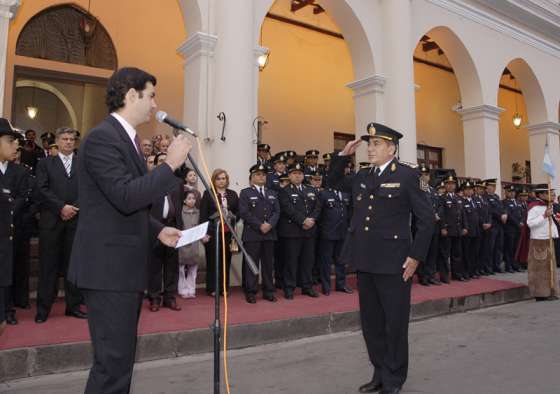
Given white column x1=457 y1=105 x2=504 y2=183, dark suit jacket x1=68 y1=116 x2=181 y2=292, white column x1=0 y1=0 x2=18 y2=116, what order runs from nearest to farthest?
1. dark suit jacket x1=68 y1=116 x2=181 y2=292
2. white column x1=0 y1=0 x2=18 y2=116
3. white column x1=457 y1=105 x2=504 y2=183

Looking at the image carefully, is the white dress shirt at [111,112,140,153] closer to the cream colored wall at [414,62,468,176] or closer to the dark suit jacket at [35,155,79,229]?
the dark suit jacket at [35,155,79,229]

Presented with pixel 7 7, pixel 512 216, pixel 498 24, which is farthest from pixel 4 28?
pixel 498 24

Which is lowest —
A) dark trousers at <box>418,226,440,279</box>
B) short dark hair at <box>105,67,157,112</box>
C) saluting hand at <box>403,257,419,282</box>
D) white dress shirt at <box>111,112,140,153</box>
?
dark trousers at <box>418,226,440,279</box>

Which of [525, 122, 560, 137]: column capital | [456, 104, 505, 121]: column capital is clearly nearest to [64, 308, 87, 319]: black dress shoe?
[456, 104, 505, 121]: column capital

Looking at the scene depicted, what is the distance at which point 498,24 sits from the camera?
496 inches

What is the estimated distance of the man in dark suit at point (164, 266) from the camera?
5.38m

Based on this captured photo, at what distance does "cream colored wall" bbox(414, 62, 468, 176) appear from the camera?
16.6 m

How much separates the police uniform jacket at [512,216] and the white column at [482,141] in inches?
50.5

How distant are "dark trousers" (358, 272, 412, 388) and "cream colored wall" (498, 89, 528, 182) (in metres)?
17.2

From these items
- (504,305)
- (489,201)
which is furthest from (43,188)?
(489,201)

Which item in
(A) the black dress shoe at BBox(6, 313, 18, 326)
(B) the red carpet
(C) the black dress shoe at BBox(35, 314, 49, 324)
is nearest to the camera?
(B) the red carpet

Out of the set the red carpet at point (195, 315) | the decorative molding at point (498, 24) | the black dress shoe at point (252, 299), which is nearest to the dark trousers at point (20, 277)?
the red carpet at point (195, 315)

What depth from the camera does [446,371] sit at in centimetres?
394

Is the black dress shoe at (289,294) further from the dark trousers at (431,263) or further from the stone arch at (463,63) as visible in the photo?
the stone arch at (463,63)
